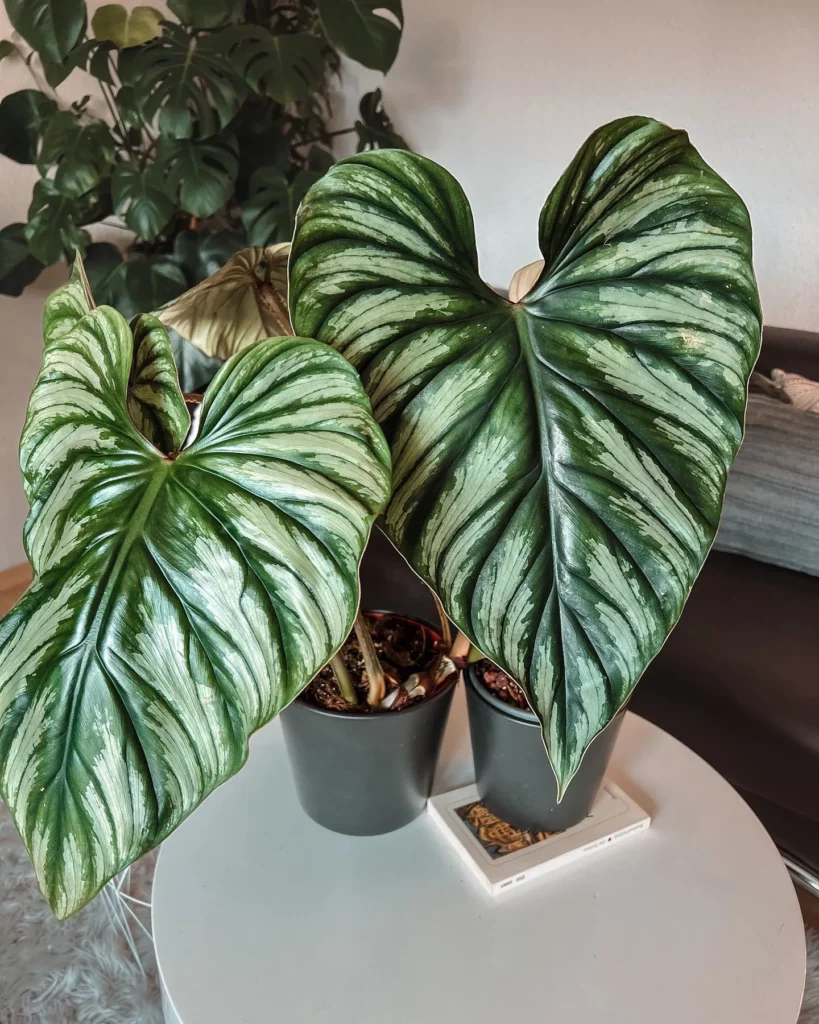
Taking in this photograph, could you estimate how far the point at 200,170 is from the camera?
1.55 meters

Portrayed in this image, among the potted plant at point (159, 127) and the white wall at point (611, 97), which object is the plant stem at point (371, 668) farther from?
the white wall at point (611, 97)

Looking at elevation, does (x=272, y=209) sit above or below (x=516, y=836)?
above

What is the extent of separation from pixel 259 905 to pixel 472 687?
0.77 feet

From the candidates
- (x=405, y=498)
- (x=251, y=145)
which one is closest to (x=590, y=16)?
(x=251, y=145)

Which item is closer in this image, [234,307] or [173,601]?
[173,601]

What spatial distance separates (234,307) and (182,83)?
40.9 inches

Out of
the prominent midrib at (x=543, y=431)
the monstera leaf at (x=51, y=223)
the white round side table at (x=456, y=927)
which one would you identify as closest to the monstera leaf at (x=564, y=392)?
the prominent midrib at (x=543, y=431)

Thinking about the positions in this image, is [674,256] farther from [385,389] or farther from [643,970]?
[643,970]

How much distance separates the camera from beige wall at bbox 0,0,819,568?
148cm

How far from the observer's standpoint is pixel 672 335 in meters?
0.47

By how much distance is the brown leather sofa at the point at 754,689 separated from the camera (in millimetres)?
980

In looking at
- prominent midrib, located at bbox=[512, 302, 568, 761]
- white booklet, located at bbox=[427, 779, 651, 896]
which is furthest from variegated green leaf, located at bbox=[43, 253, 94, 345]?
white booklet, located at bbox=[427, 779, 651, 896]

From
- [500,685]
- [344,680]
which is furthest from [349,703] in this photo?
[500,685]

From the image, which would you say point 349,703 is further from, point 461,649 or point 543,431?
point 543,431
